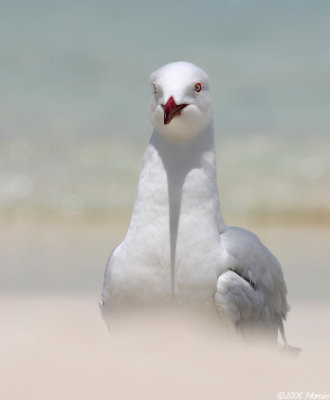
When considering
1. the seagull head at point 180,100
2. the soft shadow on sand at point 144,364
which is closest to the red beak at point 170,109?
the seagull head at point 180,100

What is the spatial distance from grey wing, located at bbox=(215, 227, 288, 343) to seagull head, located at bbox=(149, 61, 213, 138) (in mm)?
904

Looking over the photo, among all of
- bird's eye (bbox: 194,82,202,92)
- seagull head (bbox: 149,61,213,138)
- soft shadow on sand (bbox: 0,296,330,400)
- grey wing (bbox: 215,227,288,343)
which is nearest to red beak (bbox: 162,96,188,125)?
seagull head (bbox: 149,61,213,138)

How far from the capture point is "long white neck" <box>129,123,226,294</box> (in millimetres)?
5887

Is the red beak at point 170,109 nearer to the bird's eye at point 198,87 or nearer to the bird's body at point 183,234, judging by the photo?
the bird's body at point 183,234

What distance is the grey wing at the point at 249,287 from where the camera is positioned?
5734mm

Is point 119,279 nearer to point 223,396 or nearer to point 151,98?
point 151,98

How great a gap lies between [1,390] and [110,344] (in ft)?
4.45

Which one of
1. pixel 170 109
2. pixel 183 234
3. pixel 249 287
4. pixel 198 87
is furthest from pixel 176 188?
pixel 249 287

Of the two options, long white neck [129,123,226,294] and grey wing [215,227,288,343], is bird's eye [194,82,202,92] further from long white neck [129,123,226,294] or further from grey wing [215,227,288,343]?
grey wing [215,227,288,343]

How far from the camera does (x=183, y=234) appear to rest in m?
5.82

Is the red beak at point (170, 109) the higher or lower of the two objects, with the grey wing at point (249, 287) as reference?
higher

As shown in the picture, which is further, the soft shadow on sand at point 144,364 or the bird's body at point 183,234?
the bird's body at point 183,234

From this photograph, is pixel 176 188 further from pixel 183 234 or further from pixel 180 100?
pixel 180 100

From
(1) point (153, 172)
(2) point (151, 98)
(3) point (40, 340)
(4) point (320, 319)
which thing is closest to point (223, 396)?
(3) point (40, 340)
